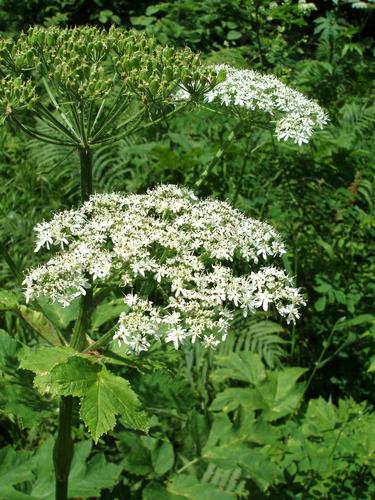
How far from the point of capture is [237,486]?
11.7 feet

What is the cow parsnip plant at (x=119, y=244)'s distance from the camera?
239 centimetres

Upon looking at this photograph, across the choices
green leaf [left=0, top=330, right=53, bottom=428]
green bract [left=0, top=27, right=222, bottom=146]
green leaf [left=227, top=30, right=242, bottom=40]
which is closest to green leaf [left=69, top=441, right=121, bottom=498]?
green leaf [left=0, top=330, right=53, bottom=428]

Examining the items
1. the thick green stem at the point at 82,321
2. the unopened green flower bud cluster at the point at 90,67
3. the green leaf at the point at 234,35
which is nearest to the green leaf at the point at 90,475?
the thick green stem at the point at 82,321

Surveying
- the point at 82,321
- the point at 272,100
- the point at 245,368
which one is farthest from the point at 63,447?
the point at 272,100

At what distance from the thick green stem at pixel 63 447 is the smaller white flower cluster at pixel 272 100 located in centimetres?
172

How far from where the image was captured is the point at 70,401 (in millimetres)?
2746

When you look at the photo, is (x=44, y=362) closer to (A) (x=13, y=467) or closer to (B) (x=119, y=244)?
(B) (x=119, y=244)

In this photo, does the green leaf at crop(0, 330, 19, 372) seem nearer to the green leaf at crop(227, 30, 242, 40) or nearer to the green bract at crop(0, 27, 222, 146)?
the green bract at crop(0, 27, 222, 146)

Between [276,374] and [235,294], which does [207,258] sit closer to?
[235,294]

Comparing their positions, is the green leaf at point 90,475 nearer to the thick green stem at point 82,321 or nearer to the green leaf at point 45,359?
the thick green stem at point 82,321

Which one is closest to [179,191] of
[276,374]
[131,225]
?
[131,225]

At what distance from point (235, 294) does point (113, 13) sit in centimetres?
948

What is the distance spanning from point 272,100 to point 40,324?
6.16 feet

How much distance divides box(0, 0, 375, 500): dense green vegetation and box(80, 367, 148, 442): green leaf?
1.10ft
